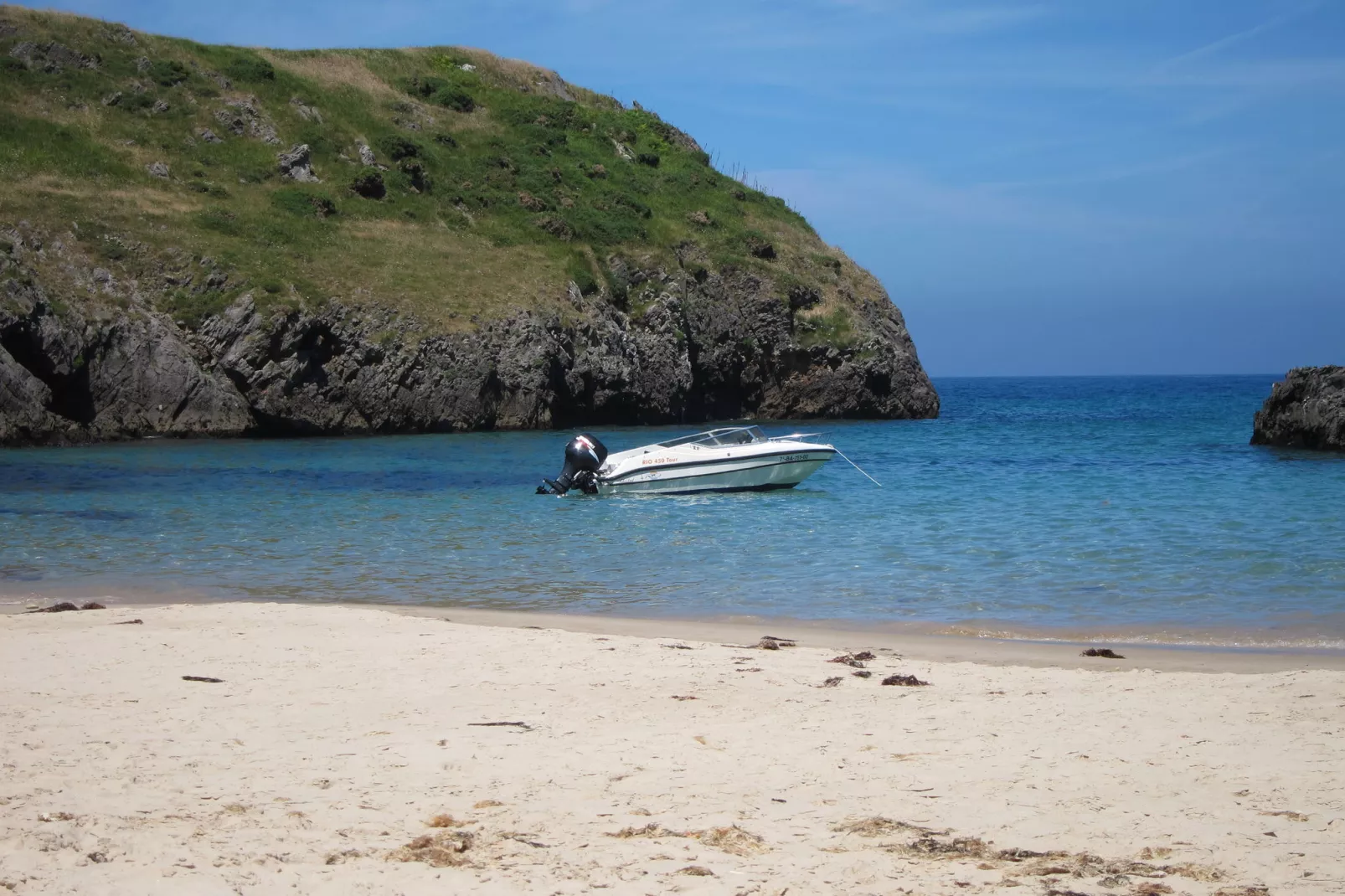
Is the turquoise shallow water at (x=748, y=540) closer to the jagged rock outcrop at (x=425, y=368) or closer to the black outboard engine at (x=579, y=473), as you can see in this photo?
the black outboard engine at (x=579, y=473)

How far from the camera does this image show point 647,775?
22.4 ft

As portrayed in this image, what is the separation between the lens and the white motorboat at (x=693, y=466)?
2848 cm

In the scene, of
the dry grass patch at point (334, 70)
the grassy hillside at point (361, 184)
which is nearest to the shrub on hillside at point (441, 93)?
the grassy hillside at point (361, 184)

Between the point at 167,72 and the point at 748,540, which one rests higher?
the point at 167,72

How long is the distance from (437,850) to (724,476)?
948 inches

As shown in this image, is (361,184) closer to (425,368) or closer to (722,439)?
(425,368)

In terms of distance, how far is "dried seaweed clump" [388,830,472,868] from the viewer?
213 inches

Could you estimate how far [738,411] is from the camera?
64875 millimetres

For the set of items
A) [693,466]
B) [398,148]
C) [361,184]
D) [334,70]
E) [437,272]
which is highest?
[334,70]

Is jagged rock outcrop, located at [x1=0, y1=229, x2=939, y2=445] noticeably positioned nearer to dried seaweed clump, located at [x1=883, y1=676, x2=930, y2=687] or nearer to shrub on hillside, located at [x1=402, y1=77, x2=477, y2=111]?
shrub on hillside, located at [x1=402, y1=77, x2=477, y2=111]

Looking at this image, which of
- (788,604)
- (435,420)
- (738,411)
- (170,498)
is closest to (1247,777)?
(788,604)

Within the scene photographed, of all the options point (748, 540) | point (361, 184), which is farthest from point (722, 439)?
point (361, 184)

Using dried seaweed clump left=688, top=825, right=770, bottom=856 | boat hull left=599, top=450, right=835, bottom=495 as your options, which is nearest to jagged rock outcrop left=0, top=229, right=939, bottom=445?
boat hull left=599, top=450, right=835, bottom=495

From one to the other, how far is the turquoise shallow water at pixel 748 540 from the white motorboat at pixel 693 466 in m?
0.58
